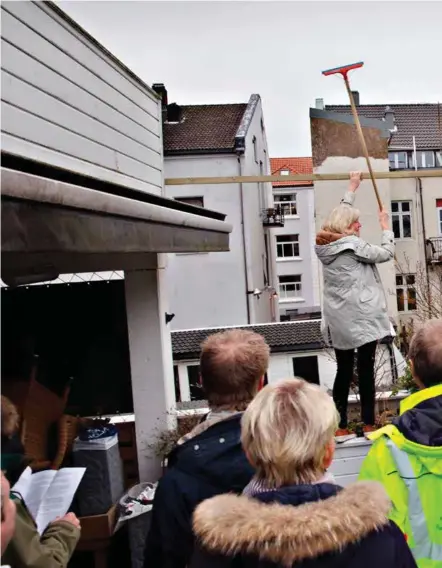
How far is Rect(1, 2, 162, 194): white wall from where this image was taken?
280 centimetres

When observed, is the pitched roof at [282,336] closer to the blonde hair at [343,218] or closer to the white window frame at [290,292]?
the blonde hair at [343,218]

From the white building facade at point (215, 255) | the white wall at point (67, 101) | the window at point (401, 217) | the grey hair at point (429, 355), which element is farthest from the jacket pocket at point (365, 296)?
the window at point (401, 217)

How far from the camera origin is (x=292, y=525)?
1332mm

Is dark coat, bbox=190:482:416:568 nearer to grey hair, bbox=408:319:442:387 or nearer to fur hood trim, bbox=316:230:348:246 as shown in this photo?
grey hair, bbox=408:319:442:387

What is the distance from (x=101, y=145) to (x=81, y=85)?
39 cm

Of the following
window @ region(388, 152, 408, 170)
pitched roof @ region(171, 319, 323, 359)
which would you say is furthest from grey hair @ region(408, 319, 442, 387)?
window @ region(388, 152, 408, 170)

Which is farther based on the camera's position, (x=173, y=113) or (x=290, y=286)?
(x=290, y=286)

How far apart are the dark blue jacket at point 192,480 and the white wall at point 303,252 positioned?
113 ft

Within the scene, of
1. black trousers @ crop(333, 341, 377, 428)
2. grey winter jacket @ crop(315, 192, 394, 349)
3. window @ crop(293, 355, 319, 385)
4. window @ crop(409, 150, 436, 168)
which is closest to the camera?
grey winter jacket @ crop(315, 192, 394, 349)

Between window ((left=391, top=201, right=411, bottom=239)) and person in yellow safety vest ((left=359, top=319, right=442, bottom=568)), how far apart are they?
2530cm

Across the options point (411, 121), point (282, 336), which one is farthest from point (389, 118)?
point (282, 336)

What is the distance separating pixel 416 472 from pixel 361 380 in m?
1.76

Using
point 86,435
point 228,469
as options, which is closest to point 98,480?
point 86,435

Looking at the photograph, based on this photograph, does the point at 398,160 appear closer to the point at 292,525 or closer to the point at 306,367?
the point at 306,367
